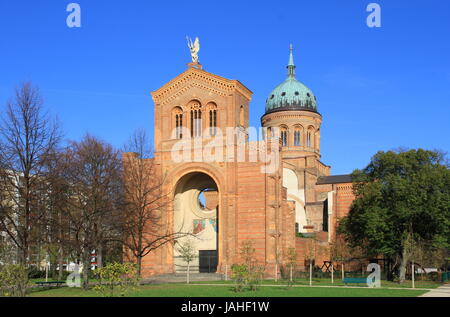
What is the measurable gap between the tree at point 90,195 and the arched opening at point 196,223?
801 cm

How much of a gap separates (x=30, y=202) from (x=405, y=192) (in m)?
26.9

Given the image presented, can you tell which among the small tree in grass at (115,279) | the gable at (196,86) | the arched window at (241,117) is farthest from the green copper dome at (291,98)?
the small tree in grass at (115,279)

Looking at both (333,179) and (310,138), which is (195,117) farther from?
(310,138)

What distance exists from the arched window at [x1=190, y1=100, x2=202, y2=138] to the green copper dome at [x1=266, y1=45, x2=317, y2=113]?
31.7m

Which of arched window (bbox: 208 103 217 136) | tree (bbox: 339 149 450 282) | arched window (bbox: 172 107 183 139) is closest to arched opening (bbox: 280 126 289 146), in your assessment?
arched window (bbox: 172 107 183 139)

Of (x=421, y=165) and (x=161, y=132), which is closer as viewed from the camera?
(x=421, y=165)

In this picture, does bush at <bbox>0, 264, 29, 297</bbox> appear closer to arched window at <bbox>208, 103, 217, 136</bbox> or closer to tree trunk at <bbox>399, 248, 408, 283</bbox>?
arched window at <bbox>208, 103, 217, 136</bbox>

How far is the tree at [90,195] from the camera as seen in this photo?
33719 millimetres

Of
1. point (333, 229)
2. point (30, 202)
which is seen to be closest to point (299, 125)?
point (333, 229)

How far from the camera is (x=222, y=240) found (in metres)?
46.0

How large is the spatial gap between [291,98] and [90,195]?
50.0 metres

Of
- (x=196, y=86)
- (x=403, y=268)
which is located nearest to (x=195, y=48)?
(x=196, y=86)
